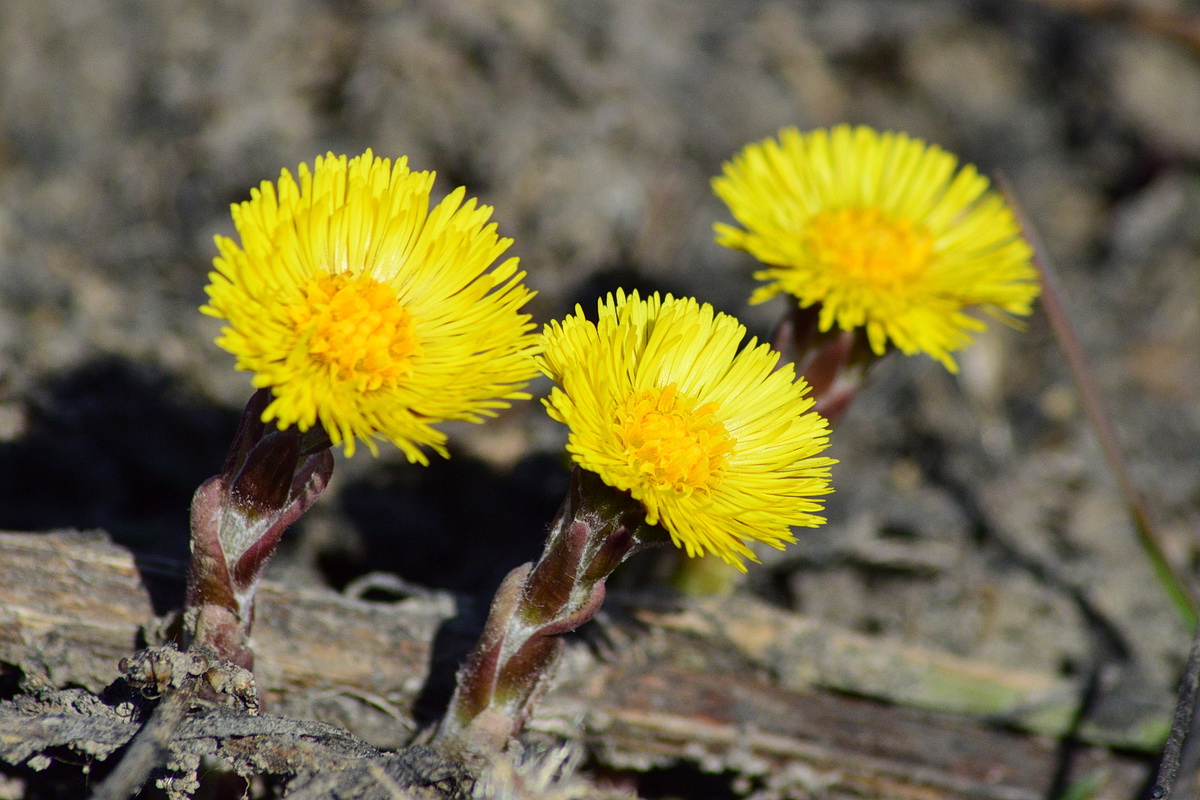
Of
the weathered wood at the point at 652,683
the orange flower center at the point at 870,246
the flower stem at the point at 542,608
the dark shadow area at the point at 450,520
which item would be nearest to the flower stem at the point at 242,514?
the weathered wood at the point at 652,683

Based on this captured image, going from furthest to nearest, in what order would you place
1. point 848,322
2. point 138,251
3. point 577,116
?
point 577,116, point 138,251, point 848,322

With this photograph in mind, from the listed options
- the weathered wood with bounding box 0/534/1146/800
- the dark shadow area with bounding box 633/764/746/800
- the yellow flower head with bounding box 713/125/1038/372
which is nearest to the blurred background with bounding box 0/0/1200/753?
the weathered wood with bounding box 0/534/1146/800

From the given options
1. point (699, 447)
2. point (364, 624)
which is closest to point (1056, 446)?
point (699, 447)

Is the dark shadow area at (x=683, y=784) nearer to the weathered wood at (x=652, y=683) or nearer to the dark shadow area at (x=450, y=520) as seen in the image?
the weathered wood at (x=652, y=683)

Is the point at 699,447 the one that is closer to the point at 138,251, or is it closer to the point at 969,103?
the point at 138,251

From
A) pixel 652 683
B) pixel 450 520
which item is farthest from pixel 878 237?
pixel 450 520

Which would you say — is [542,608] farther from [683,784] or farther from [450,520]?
[450,520]
